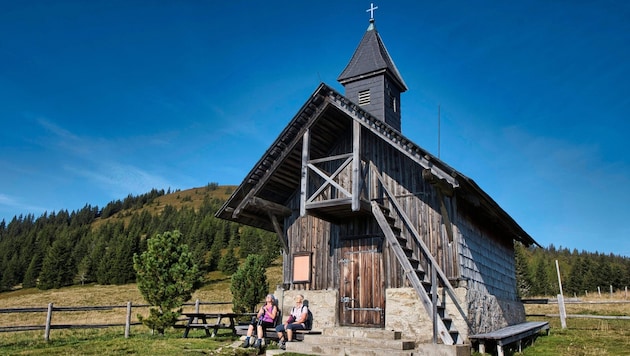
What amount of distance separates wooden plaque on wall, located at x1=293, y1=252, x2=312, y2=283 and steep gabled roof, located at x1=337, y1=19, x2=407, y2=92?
7397mm

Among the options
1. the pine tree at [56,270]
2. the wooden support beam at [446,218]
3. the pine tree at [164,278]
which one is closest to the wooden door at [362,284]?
the wooden support beam at [446,218]

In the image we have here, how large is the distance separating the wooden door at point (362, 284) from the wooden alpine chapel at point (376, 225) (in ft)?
0.10

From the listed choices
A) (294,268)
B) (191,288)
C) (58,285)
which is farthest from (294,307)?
(58,285)

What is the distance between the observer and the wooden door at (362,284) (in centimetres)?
1378

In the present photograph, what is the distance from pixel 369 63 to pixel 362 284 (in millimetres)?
9068

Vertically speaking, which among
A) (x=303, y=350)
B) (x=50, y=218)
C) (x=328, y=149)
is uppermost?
(x=50, y=218)

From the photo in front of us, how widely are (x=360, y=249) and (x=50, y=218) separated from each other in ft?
640

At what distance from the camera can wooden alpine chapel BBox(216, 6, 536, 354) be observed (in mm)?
12500

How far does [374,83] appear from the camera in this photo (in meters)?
18.2

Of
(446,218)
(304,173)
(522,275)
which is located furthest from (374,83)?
(522,275)

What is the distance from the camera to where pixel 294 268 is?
15656 millimetres

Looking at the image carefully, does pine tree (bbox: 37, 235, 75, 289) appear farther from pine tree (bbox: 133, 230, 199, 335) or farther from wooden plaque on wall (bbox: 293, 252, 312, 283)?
wooden plaque on wall (bbox: 293, 252, 312, 283)

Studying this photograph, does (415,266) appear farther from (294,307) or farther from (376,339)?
(294,307)

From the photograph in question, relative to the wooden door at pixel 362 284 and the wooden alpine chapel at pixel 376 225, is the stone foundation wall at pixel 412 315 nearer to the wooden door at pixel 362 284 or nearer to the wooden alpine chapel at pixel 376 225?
the wooden alpine chapel at pixel 376 225
